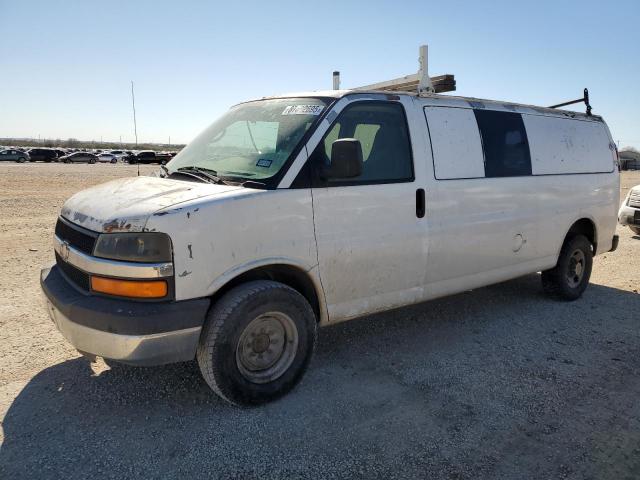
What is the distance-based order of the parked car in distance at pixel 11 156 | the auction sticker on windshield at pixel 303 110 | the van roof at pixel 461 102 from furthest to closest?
the parked car in distance at pixel 11 156
the van roof at pixel 461 102
the auction sticker on windshield at pixel 303 110

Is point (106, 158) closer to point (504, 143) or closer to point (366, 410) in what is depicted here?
point (504, 143)

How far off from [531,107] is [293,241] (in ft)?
11.5

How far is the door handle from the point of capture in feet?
13.4

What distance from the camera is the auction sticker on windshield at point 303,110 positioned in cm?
369

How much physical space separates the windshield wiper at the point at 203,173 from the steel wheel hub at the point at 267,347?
0.99 metres

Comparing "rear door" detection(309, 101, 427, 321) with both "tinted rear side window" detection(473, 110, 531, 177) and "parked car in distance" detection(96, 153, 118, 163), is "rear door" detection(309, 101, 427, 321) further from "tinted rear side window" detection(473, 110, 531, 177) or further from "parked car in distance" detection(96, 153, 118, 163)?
"parked car in distance" detection(96, 153, 118, 163)

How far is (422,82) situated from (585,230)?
289cm

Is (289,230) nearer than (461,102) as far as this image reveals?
Yes

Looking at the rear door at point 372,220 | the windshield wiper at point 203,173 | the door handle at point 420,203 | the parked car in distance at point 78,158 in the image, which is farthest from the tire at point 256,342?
the parked car in distance at point 78,158

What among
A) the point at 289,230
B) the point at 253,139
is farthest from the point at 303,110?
the point at 289,230

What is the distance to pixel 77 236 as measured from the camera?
327 centimetres

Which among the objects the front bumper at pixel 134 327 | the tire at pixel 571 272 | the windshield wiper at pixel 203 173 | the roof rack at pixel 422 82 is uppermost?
the roof rack at pixel 422 82

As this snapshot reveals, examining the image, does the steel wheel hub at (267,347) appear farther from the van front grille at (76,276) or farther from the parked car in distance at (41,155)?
the parked car in distance at (41,155)

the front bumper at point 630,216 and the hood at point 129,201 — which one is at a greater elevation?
the hood at point 129,201
